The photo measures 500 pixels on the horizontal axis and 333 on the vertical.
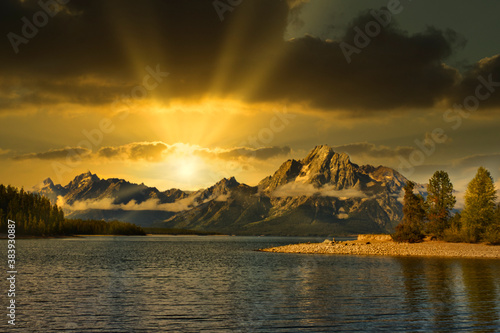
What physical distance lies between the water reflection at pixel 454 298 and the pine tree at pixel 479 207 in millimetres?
65220

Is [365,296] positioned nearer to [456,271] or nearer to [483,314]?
[483,314]

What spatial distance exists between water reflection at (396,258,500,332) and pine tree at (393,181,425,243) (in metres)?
74.4

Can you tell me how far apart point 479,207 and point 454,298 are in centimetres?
9584

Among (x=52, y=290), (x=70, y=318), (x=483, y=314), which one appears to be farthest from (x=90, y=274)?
(x=483, y=314)

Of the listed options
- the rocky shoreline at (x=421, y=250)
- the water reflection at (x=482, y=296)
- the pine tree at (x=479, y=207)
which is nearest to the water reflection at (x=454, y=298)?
the water reflection at (x=482, y=296)

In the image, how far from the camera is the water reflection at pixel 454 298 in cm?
3037

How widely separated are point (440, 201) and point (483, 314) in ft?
386

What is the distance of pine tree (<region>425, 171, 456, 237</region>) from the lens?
137625 mm

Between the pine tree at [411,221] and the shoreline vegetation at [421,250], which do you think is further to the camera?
the pine tree at [411,221]

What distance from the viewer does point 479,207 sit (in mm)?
124188

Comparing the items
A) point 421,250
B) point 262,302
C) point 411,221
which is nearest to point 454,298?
point 262,302

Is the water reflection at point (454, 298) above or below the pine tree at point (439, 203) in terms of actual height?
below

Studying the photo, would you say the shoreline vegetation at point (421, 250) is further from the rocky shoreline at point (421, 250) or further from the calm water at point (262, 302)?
the calm water at point (262, 302)

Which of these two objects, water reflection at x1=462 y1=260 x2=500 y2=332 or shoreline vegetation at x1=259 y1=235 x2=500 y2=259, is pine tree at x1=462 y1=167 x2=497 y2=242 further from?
water reflection at x1=462 y1=260 x2=500 y2=332
